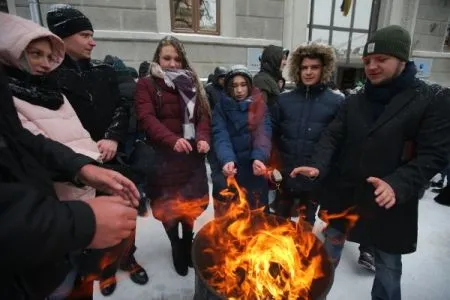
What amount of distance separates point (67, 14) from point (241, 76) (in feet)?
5.28

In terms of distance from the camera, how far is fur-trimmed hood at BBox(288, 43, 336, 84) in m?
2.68

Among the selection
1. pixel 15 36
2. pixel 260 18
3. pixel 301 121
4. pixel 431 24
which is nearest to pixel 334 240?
pixel 301 121

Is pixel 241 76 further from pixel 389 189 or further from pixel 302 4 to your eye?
pixel 302 4

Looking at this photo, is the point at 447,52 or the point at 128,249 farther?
the point at 447,52

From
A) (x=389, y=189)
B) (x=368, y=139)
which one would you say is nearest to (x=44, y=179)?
(x=389, y=189)

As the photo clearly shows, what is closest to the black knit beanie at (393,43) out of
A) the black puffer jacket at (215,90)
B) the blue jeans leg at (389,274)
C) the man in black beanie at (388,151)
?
the man in black beanie at (388,151)

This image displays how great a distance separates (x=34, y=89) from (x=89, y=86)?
679 millimetres

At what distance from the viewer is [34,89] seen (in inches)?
63.5

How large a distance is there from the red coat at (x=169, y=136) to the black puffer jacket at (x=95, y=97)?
211 millimetres

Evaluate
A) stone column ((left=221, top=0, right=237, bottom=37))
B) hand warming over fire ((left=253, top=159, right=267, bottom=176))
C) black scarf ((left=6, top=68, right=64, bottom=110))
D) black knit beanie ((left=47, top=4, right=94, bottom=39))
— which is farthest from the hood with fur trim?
stone column ((left=221, top=0, right=237, bottom=37))

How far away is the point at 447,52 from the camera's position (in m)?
9.50

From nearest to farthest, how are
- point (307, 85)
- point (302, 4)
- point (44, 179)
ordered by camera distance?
point (44, 179)
point (307, 85)
point (302, 4)

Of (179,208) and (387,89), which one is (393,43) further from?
(179,208)

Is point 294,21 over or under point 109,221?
over
